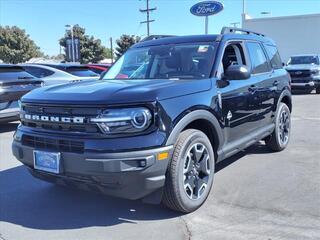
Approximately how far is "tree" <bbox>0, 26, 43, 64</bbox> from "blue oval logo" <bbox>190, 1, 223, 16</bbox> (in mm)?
39645

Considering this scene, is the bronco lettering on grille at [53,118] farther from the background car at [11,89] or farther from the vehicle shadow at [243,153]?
the background car at [11,89]

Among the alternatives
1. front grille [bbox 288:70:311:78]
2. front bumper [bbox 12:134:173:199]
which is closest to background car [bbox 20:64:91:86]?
front bumper [bbox 12:134:173:199]

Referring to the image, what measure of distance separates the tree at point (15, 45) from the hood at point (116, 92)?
179 ft

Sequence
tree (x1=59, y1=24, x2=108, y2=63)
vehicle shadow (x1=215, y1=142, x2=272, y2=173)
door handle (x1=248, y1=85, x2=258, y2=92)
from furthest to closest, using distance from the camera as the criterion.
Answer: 1. tree (x1=59, y1=24, x2=108, y2=63)
2. vehicle shadow (x1=215, y1=142, x2=272, y2=173)
3. door handle (x1=248, y1=85, x2=258, y2=92)

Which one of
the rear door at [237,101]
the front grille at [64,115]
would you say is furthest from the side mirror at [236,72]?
the front grille at [64,115]

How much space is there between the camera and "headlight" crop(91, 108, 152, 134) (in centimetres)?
355

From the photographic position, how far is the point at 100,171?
3.50 meters

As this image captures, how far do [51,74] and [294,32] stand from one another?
26.5 m

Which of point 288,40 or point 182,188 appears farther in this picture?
point 288,40

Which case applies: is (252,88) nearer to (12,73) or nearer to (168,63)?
(168,63)

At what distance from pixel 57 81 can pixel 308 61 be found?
13.0 meters

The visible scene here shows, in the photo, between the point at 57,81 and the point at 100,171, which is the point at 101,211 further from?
the point at 57,81

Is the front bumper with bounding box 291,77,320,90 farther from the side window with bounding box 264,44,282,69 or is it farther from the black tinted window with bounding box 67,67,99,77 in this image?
the side window with bounding box 264,44,282,69

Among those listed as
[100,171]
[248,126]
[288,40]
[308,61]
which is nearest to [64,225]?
[100,171]
